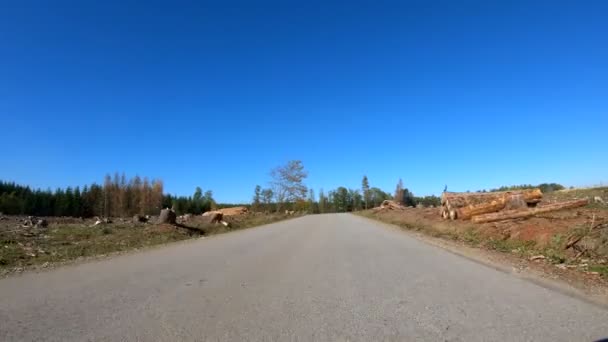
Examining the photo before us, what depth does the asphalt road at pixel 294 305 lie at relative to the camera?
4.34 meters

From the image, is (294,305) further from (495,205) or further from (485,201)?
(485,201)

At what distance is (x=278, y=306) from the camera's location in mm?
5566

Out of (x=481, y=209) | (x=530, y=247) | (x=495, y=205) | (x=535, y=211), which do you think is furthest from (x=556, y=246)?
(x=481, y=209)

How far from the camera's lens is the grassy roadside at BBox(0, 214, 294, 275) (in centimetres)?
1205

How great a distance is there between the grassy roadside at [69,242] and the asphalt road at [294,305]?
358 centimetres

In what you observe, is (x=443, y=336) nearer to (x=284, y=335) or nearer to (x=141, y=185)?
(x=284, y=335)

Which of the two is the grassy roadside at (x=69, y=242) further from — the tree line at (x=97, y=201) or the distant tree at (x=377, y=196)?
the distant tree at (x=377, y=196)

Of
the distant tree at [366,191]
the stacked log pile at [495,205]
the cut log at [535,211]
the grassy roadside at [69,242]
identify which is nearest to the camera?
the grassy roadside at [69,242]

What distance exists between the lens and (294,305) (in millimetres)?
5609

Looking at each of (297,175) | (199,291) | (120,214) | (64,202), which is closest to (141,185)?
(120,214)

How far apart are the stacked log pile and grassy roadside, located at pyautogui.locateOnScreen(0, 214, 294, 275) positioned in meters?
14.5

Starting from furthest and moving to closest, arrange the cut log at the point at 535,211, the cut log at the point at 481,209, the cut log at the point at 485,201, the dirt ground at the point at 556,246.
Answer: the cut log at the point at 481,209 < the cut log at the point at 485,201 < the cut log at the point at 535,211 < the dirt ground at the point at 556,246

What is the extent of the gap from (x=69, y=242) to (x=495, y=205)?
1834 centimetres

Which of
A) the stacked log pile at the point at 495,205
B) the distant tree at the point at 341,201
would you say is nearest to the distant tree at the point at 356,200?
the distant tree at the point at 341,201
